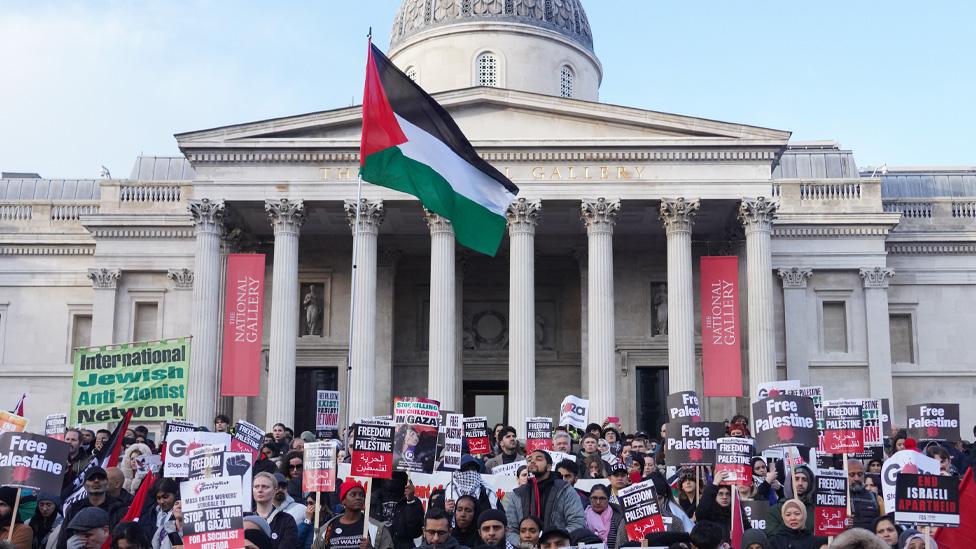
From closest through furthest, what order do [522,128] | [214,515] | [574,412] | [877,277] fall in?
[214,515] → [574,412] → [522,128] → [877,277]

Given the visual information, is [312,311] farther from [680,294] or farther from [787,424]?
[787,424]

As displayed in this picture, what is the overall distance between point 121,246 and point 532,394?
16.2 m

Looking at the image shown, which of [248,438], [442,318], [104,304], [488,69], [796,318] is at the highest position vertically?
[488,69]

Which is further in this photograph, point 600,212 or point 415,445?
point 600,212

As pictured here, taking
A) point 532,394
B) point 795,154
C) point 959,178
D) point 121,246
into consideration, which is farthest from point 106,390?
point 959,178

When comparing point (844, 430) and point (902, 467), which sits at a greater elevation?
point (844, 430)

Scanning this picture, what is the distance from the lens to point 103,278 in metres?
42.4

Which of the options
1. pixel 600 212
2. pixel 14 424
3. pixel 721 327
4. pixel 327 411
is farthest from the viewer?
pixel 721 327

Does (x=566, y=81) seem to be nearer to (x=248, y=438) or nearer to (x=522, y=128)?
(x=522, y=128)

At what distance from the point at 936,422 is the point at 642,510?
10173 millimetres

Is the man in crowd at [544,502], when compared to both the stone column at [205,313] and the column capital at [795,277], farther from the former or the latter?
the column capital at [795,277]

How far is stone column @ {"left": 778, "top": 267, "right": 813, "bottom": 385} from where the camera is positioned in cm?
4156

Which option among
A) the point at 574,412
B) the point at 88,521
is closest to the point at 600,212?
the point at 574,412

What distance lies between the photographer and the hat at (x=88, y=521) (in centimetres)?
1171
